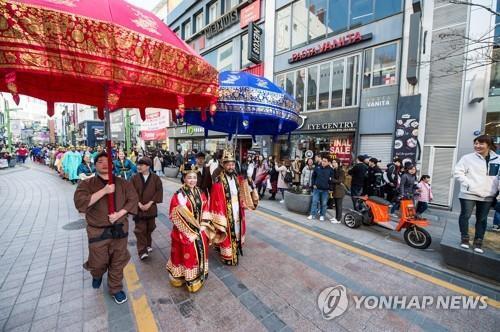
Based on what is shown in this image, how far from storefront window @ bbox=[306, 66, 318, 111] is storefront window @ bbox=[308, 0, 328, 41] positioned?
1.64 meters

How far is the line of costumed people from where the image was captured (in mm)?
2467

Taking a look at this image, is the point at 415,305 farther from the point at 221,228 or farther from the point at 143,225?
the point at 143,225

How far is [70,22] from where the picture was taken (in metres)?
1.54

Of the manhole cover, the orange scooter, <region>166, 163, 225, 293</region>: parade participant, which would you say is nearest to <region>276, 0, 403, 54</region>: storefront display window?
the orange scooter

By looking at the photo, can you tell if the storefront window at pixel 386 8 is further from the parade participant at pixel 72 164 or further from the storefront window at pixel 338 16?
the parade participant at pixel 72 164

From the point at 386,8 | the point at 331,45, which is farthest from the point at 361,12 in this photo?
the point at 331,45

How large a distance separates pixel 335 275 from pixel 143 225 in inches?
128

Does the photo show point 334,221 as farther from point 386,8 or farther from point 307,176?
point 386,8

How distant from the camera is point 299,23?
11.6 metres

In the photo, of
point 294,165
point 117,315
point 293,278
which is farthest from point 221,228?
point 294,165

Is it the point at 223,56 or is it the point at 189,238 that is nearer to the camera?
the point at 189,238

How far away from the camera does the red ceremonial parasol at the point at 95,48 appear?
1.45 m

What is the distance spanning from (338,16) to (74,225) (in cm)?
1303

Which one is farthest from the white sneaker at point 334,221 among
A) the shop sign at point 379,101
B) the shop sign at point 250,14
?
the shop sign at point 250,14
